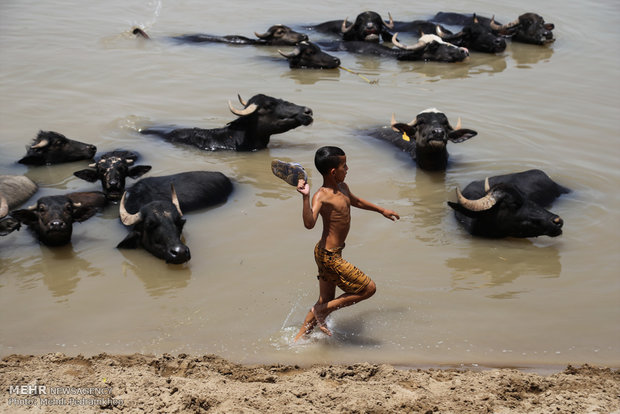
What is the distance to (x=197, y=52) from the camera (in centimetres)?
1571

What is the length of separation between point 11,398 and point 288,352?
6.32 ft

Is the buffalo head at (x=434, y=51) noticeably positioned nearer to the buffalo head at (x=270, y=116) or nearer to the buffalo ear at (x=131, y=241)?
the buffalo head at (x=270, y=116)

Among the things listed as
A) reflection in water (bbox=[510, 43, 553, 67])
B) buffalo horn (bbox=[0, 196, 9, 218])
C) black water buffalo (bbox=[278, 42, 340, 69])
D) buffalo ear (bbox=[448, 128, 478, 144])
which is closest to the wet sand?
buffalo horn (bbox=[0, 196, 9, 218])

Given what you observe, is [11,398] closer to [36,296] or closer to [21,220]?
[36,296]

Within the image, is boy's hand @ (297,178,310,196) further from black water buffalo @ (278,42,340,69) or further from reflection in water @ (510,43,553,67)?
→ reflection in water @ (510,43,553,67)

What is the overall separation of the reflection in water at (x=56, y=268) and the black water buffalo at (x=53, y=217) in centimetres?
15

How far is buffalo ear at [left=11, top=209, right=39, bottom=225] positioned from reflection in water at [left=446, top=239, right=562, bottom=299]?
419 centimetres

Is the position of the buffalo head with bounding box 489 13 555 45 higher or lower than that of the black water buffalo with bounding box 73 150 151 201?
higher

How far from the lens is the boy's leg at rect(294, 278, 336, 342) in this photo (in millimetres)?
5484

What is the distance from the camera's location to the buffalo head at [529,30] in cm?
1625

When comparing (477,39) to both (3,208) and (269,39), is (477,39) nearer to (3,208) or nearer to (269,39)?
(269,39)

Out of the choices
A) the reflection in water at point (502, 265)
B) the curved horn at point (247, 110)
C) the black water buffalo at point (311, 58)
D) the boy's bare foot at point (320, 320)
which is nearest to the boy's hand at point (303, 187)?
the boy's bare foot at point (320, 320)

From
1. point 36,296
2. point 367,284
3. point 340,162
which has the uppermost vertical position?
point 340,162

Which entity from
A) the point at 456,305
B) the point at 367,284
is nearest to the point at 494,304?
the point at 456,305
